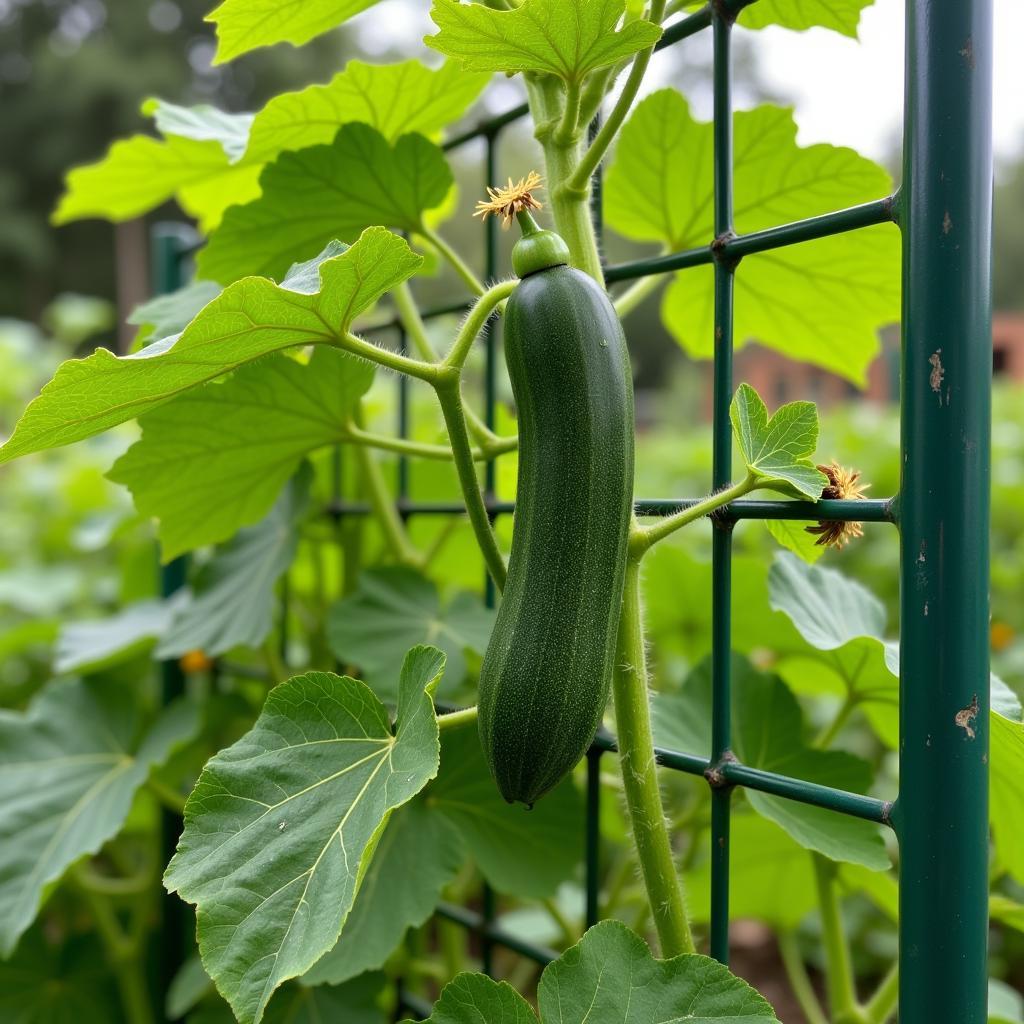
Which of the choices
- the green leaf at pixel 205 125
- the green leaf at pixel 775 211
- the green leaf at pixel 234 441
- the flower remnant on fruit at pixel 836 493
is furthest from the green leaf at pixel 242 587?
the flower remnant on fruit at pixel 836 493

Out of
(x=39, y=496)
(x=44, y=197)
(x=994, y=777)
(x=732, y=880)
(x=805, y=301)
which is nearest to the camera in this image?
(x=994, y=777)

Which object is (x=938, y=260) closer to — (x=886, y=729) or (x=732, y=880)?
(x=886, y=729)

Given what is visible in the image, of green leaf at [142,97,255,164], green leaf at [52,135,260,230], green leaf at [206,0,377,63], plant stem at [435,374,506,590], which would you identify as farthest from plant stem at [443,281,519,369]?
green leaf at [52,135,260,230]

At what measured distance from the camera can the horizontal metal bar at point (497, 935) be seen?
2.50 feet

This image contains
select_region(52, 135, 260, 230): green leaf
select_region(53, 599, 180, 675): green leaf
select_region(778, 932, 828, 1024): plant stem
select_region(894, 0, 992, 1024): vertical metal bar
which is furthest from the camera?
select_region(53, 599, 180, 675): green leaf

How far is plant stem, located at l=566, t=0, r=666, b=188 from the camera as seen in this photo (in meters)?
0.57

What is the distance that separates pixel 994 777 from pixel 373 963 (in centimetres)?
43

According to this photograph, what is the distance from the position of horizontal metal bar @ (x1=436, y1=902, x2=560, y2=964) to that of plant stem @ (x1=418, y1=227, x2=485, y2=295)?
47 centimetres

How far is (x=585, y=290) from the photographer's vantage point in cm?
52

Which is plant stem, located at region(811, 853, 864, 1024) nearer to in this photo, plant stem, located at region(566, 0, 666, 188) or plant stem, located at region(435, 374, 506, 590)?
plant stem, located at region(435, 374, 506, 590)

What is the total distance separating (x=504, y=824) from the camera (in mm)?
832

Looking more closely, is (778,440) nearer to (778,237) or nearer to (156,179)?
(778,237)

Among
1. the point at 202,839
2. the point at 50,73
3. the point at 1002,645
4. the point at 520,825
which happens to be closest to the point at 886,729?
the point at 520,825

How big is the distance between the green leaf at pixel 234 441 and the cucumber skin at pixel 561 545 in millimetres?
274
